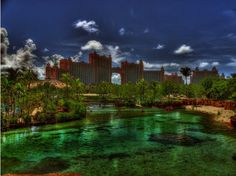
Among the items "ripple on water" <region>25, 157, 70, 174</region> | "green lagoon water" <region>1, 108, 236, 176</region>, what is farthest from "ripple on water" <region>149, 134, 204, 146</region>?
"ripple on water" <region>25, 157, 70, 174</region>

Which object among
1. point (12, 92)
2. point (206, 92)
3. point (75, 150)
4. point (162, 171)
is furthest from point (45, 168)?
point (206, 92)

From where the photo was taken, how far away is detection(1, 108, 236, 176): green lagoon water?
97.1 ft

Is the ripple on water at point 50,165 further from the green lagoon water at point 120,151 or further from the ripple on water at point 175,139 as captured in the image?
the ripple on water at point 175,139

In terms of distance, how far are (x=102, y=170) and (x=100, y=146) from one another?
39.2ft

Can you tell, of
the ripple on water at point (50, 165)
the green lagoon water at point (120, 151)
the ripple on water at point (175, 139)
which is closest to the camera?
the ripple on water at point (50, 165)

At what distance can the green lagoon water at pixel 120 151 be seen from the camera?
97.1ft

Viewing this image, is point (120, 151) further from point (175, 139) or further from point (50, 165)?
point (175, 139)

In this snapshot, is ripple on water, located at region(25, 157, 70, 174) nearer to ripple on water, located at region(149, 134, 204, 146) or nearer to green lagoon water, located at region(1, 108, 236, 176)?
green lagoon water, located at region(1, 108, 236, 176)

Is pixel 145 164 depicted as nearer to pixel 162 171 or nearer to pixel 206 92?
pixel 162 171

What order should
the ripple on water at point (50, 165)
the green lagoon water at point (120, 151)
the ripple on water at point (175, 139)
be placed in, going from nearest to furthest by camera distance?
the ripple on water at point (50, 165) → the green lagoon water at point (120, 151) → the ripple on water at point (175, 139)

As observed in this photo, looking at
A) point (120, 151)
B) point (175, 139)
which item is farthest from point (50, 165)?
point (175, 139)

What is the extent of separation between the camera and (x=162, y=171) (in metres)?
28.8

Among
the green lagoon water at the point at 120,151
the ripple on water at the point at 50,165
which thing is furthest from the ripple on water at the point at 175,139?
the ripple on water at the point at 50,165

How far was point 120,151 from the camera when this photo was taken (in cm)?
3788
